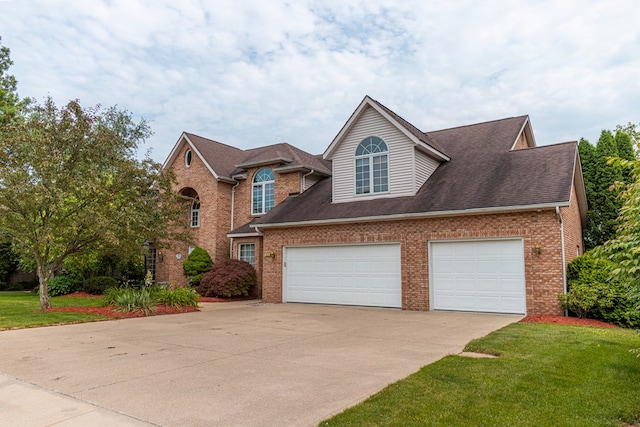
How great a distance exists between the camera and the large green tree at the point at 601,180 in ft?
67.3

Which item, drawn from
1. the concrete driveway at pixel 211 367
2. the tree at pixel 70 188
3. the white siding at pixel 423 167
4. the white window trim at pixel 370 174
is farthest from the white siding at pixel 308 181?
the concrete driveway at pixel 211 367

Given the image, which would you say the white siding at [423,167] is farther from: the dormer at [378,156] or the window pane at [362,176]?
the window pane at [362,176]

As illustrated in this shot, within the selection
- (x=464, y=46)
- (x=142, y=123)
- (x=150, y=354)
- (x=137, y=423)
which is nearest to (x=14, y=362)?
(x=150, y=354)

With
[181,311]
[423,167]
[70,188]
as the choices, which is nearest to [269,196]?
[423,167]

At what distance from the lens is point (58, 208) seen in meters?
12.7

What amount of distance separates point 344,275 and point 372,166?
14.1 feet

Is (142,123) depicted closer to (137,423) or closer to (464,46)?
(464,46)

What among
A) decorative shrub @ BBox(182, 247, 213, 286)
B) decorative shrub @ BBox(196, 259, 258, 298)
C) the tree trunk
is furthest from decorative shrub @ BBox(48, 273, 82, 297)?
the tree trunk

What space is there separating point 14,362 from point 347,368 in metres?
5.29

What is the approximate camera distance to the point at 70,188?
500 inches

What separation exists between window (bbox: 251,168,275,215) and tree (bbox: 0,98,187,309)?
715 cm

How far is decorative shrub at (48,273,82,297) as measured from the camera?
2114cm

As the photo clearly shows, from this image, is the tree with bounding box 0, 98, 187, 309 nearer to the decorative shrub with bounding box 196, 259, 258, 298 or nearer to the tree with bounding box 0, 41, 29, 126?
the decorative shrub with bounding box 196, 259, 258, 298

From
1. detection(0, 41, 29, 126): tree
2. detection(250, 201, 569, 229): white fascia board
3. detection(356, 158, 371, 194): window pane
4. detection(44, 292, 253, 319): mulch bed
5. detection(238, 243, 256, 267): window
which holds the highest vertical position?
detection(0, 41, 29, 126): tree
